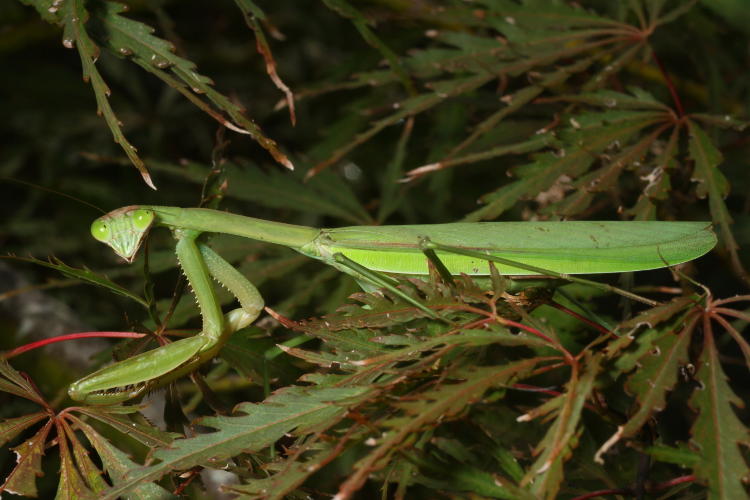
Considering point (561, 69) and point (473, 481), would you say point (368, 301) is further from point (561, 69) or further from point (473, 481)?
point (561, 69)

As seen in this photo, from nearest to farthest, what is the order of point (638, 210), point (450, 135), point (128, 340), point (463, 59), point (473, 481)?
point (473, 481)
point (128, 340)
point (638, 210)
point (463, 59)
point (450, 135)

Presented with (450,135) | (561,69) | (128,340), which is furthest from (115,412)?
(450,135)

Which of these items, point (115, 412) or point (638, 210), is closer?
point (115, 412)

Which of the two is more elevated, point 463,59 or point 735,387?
point 463,59

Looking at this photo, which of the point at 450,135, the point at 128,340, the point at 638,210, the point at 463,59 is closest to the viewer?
the point at 128,340

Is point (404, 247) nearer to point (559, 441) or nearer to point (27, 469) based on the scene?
point (559, 441)

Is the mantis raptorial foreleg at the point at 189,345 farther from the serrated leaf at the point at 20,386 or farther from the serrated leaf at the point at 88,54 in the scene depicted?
the serrated leaf at the point at 88,54

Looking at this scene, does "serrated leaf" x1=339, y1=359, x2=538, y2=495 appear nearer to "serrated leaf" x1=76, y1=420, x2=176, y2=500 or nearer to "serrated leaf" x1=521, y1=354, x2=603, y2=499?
"serrated leaf" x1=521, y1=354, x2=603, y2=499
